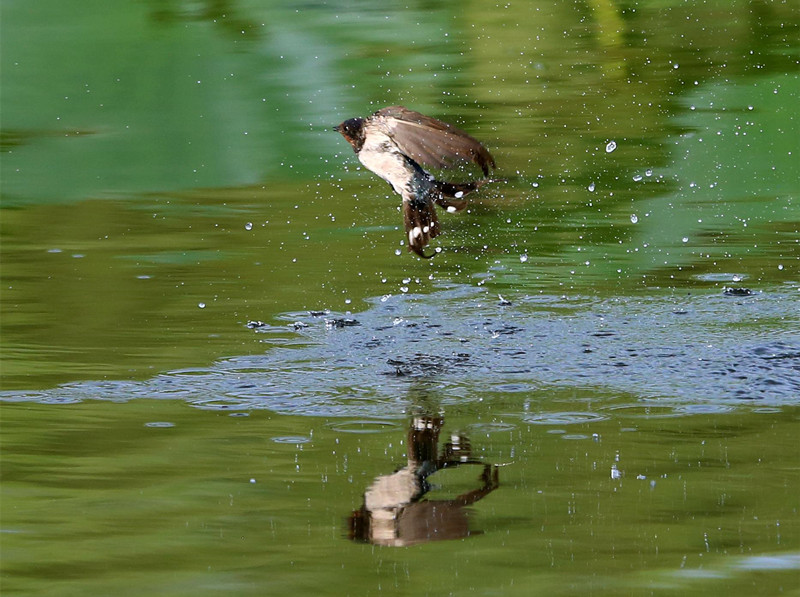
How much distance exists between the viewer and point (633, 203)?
34.8 ft

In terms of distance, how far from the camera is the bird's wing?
6742 millimetres

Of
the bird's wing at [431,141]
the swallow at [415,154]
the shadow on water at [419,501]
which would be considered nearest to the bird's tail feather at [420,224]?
the swallow at [415,154]

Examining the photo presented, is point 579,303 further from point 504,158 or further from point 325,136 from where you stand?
point 325,136

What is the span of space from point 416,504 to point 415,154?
221cm

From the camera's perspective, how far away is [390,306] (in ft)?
26.4

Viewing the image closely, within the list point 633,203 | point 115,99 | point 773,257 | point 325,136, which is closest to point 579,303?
point 773,257

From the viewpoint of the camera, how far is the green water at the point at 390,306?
4766 millimetres

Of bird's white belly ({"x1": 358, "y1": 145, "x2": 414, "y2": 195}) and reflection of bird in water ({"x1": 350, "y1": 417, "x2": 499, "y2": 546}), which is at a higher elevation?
bird's white belly ({"x1": 358, "y1": 145, "x2": 414, "y2": 195})

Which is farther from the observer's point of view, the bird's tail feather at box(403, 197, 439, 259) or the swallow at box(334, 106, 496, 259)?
the bird's tail feather at box(403, 197, 439, 259)

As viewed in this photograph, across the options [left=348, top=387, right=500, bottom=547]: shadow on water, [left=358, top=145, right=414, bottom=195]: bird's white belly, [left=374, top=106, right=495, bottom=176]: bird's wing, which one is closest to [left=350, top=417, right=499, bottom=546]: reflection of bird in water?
[left=348, top=387, right=500, bottom=547]: shadow on water

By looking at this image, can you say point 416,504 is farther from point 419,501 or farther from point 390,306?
point 390,306

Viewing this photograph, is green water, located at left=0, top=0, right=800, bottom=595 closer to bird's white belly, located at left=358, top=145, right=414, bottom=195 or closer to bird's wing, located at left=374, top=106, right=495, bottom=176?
bird's white belly, located at left=358, top=145, right=414, bottom=195

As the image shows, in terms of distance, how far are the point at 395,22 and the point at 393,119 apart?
32.9 feet

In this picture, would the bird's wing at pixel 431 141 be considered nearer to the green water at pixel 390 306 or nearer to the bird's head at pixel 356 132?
the bird's head at pixel 356 132
